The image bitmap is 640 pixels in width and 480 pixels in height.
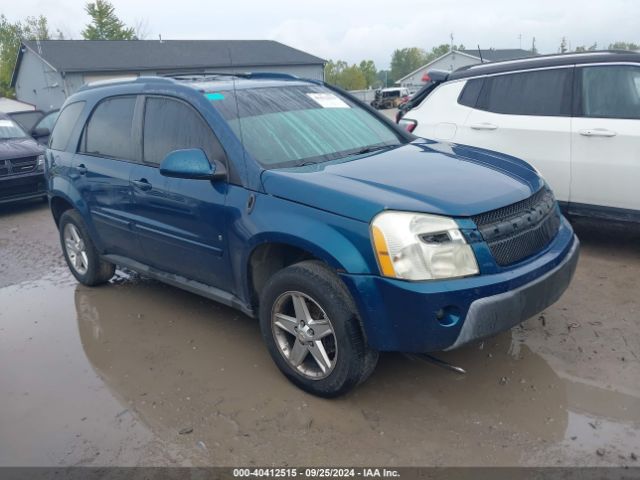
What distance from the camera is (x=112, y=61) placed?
35.2 metres

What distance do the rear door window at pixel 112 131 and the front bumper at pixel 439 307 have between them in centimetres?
244

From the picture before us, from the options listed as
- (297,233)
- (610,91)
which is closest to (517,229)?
(297,233)

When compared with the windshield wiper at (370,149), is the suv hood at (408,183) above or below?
below

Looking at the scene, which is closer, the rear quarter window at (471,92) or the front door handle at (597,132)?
the front door handle at (597,132)

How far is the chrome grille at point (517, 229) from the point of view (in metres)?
3.05

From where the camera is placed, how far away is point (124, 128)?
4609 millimetres

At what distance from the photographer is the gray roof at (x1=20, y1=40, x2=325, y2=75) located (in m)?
34.1

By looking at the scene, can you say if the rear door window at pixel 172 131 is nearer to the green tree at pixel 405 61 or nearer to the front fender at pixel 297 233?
the front fender at pixel 297 233

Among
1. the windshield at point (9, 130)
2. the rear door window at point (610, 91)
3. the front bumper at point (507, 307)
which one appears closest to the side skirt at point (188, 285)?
the front bumper at point (507, 307)

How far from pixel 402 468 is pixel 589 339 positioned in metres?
1.83

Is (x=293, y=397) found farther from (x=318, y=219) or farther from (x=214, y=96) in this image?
(x=214, y=96)

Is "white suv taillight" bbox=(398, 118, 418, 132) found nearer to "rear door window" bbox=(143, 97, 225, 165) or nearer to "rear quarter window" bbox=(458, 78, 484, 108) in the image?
"rear quarter window" bbox=(458, 78, 484, 108)

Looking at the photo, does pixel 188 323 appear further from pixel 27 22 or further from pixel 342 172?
pixel 27 22

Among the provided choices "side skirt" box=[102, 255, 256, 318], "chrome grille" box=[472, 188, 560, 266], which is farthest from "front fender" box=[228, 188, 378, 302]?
"chrome grille" box=[472, 188, 560, 266]
